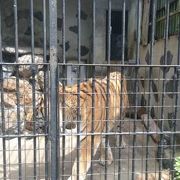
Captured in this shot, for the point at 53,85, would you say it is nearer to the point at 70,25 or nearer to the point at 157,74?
the point at 157,74

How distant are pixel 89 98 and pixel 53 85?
860mm

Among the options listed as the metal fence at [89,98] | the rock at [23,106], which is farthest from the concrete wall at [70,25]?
the rock at [23,106]

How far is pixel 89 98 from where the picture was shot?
4.11m

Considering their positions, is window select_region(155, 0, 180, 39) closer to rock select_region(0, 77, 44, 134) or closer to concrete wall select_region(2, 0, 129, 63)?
concrete wall select_region(2, 0, 129, 63)

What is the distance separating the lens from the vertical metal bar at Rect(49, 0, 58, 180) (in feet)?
10.7

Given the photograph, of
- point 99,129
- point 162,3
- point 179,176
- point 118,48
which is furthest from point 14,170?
point 118,48

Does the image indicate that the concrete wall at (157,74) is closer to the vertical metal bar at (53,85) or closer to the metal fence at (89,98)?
the metal fence at (89,98)

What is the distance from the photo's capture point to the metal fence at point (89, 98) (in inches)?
133

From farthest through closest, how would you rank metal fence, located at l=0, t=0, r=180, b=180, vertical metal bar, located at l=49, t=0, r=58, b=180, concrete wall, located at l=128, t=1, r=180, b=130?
concrete wall, located at l=128, t=1, r=180, b=130
metal fence, located at l=0, t=0, r=180, b=180
vertical metal bar, located at l=49, t=0, r=58, b=180

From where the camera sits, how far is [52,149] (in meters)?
3.45

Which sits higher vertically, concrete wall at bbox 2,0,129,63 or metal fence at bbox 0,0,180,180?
concrete wall at bbox 2,0,129,63

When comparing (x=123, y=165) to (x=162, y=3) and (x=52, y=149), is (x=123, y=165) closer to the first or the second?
(x=52, y=149)

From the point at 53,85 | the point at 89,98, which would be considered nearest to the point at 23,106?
the point at 53,85

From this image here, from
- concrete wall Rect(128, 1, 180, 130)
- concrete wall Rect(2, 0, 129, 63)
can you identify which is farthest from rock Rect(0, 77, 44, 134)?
concrete wall Rect(2, 0, 129, 63)
